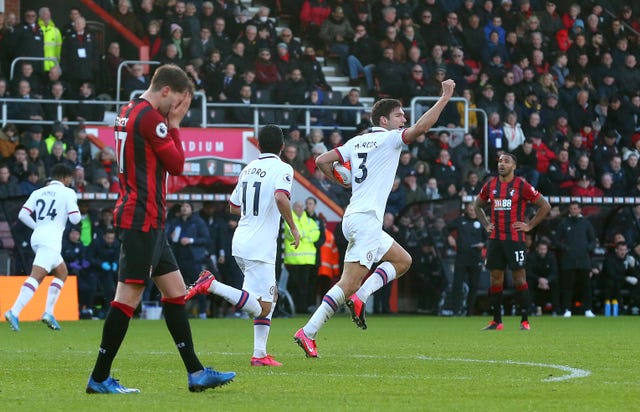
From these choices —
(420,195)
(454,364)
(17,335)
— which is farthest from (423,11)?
(454,364)

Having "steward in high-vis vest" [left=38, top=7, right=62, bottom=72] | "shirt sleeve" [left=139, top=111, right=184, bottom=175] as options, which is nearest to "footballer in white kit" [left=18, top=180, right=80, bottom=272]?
"steward in high-vis vest" [left=38, top=7, right=62, bottom=72]

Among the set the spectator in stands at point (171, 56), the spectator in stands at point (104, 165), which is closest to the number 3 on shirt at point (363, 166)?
the spectator in stands at point (104, 165)

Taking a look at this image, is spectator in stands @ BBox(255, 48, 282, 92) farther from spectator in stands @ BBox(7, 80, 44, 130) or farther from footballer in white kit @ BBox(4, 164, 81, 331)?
footballer in white kit @ BBox(4, 164, 81, 331)

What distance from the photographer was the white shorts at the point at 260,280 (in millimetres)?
11141

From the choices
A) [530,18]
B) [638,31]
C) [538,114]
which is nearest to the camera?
[538,114]

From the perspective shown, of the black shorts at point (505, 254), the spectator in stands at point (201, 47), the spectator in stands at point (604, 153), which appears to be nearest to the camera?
the black shorts at point (505, 254)

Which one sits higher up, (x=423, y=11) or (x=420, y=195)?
(x=423, y=11)

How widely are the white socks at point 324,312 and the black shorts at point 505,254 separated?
6319mm

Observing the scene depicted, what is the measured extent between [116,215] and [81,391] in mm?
1253

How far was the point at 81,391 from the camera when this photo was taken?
859 centimetres

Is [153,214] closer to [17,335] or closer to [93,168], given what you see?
[17,335]

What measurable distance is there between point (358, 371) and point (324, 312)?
1.41 m

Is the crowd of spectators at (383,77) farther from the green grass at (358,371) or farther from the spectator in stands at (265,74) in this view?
the green grass at (358,371)

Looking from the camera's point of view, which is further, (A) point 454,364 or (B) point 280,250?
(B) point 280,250
